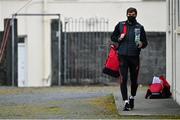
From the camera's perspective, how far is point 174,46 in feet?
52.2

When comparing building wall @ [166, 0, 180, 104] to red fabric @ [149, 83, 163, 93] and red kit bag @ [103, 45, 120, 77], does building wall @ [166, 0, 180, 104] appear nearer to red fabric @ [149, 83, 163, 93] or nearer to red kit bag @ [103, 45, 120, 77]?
red fabric @ [149, 83, 163, 93]

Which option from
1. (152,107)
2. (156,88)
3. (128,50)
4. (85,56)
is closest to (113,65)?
(128,50)

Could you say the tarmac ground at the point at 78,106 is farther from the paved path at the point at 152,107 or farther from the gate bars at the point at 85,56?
the gate bars at the point at 85,56

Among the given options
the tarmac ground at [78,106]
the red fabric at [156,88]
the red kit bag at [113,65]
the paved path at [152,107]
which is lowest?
the tarmac ground at [78,106]

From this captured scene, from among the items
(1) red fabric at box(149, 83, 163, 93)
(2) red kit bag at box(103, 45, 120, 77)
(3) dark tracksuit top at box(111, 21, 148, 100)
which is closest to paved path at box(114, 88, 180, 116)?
(1) red fabric at box(149, 83, 163, 93)

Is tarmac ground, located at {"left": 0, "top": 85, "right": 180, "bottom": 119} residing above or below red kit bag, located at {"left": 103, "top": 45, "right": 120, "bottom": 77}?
below

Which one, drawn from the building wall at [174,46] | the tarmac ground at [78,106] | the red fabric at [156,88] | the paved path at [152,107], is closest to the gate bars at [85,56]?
the tarmac ground at [78,106]

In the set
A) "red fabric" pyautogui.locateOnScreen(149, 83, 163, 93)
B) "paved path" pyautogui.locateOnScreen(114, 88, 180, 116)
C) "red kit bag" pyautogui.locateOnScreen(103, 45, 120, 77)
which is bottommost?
"paved path" pyautogui.locateOnScreen(114, 88, 180, 116)

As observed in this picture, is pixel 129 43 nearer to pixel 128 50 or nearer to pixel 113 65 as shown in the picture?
pixel 128 50

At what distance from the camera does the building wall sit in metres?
15.2

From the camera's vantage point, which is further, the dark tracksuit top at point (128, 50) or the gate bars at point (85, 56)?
the gate bars at point (85, 56)

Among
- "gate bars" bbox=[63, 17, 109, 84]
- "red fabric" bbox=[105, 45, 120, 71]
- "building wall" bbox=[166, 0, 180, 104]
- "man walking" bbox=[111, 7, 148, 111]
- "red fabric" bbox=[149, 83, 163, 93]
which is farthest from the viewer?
"gate bars" bbox=[63, 17, 109, 84]

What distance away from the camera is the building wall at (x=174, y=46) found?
1520 cm

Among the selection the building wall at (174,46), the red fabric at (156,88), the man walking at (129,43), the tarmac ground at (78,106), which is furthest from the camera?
the red fabric at (156,88)
